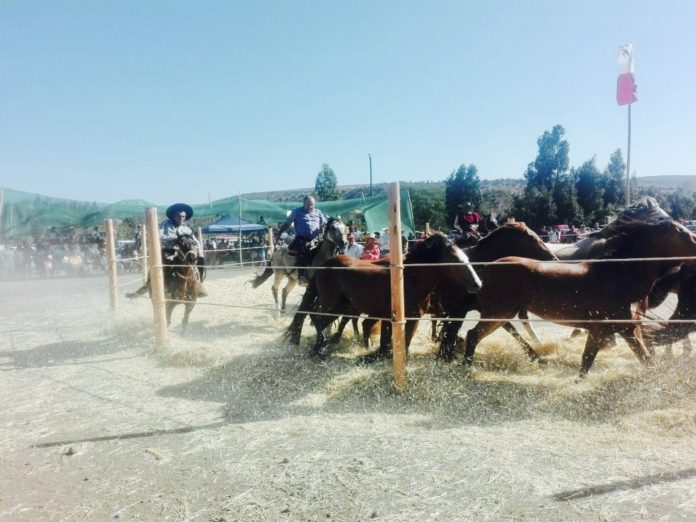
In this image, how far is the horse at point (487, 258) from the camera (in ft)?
17.7

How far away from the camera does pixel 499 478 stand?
295 cm

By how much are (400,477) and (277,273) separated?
7250 millimetres

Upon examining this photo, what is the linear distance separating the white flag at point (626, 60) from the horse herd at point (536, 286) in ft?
23.4

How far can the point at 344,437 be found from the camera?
3635 millimetres

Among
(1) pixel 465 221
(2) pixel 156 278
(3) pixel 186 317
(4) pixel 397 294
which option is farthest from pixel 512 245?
(3) pixel 186 317

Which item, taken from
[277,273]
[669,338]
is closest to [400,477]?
[669,338]

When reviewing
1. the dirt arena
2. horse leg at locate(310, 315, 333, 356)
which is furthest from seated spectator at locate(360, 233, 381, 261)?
horse leg at locate(310, 315, 333, 356)

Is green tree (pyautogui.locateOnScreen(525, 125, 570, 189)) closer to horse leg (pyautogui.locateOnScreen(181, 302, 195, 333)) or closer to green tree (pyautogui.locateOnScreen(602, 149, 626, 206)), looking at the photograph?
green tree (pyautogui.locateOnScreen(602, 149, 626, 206))

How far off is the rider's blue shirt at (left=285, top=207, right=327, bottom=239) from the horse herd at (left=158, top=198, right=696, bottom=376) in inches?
87.3

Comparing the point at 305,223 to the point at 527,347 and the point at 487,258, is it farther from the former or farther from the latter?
the point at 527,347

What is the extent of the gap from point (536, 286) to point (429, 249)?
46.2 inches

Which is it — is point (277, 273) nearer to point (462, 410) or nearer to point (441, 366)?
point (441, 366)

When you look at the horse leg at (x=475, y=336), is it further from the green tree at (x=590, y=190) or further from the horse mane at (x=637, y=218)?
the green tree at (x=590, y=190)

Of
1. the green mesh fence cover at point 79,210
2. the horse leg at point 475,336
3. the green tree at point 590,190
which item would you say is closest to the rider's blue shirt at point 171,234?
the horse leg at point 475,336
